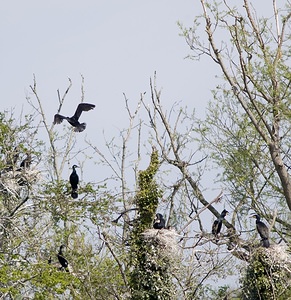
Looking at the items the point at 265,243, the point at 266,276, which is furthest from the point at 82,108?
the point at 266,276

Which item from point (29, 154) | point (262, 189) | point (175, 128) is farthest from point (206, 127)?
point (29, 154)

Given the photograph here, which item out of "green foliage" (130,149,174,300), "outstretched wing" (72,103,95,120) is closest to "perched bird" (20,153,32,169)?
"outstretched wing" (72,103,95,120)

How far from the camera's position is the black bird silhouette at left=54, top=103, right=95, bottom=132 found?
18.8 meters

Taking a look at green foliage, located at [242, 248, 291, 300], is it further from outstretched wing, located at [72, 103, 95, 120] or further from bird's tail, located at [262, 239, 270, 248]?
outstretched wing, located at [72, 103, 95, 120]

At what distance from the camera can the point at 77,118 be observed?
19.1m

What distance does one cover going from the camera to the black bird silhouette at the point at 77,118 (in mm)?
18750

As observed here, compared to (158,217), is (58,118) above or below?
above

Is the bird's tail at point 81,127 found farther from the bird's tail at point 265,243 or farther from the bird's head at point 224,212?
the bird's tail at point 265,243

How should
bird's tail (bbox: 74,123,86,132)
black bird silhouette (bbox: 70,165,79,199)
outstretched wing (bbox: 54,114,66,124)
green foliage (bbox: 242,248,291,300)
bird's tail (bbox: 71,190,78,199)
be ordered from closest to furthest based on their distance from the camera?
green foliage (bbox: 242,248,291,300) < black bird silhouette (bbox: 70,165,79,199) < bird's tail (bbox: 71,190,78,199) < bird's tail (bbox: 74,123,86,132) < outstretched wing (bbox: 54,114,66,124)

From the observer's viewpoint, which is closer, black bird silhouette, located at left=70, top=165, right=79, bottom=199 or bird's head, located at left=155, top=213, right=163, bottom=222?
bird's head, located at left=155, top=213, right=163, bottom=222

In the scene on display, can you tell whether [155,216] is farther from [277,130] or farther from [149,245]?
[277,130]

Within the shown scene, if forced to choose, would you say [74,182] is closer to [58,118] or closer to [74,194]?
[74,194]

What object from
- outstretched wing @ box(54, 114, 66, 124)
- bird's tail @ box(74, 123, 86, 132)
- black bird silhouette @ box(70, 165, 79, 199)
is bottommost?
black bird silhouette @ box(70, 165, 79, 199)

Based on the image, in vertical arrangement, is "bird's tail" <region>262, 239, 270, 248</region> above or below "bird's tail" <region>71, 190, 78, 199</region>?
below
